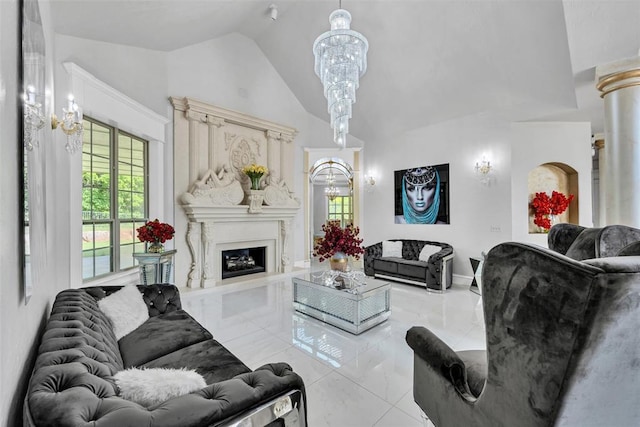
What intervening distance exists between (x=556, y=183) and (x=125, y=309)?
6.78 m

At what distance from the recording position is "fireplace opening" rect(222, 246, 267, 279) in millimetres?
5641

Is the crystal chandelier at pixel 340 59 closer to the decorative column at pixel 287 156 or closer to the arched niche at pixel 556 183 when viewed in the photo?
the decorative column at pixel 287 156

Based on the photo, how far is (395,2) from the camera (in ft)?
13.4

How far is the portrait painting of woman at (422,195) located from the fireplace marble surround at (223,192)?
2.33 metres

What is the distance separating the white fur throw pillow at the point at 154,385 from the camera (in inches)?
36.2

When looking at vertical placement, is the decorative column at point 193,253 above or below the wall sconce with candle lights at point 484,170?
below

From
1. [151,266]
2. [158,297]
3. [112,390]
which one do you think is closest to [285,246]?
[151,266]

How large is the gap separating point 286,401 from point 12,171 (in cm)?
126

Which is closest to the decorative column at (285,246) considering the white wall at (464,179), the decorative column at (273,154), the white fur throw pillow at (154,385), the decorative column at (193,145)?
the decorative column at (273,154)

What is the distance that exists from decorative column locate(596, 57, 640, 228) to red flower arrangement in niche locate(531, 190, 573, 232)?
1.99 m

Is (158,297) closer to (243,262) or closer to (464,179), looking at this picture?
(243,262)

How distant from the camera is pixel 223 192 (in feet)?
17.0

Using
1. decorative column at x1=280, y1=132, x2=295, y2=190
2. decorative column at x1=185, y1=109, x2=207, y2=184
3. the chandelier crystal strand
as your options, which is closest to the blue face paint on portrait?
decorative column at x1=280, y1=132, x2=295, y2=190

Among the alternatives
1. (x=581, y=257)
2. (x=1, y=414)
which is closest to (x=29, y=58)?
(x=1, y=414)
